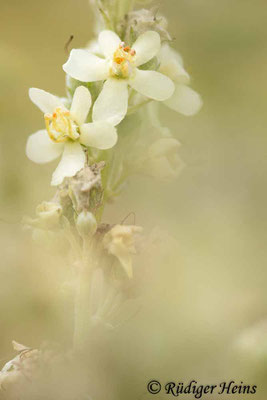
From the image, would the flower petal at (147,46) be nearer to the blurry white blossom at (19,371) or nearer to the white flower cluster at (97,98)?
the white flower cluster at (97,98)

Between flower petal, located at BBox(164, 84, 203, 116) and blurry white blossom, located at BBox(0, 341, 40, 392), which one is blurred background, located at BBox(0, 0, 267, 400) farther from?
flower petal, located at BBox(164, 84, 203, 116)

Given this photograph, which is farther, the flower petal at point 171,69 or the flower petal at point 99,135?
the flower petal at point 171,69

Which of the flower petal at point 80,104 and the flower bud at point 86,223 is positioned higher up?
the flower petal at point 80,104

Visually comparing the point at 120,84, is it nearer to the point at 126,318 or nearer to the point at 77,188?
the point at 77,188

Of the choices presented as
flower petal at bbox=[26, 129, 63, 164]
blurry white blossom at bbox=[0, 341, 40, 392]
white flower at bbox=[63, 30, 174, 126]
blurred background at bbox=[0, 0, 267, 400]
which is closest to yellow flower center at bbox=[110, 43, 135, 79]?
white flower at bbox=[63, 30, 174, 126]

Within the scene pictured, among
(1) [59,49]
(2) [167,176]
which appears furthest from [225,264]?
(1) [59,49]

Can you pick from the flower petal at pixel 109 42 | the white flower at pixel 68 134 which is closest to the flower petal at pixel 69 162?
the white flower at pixel 68 134
